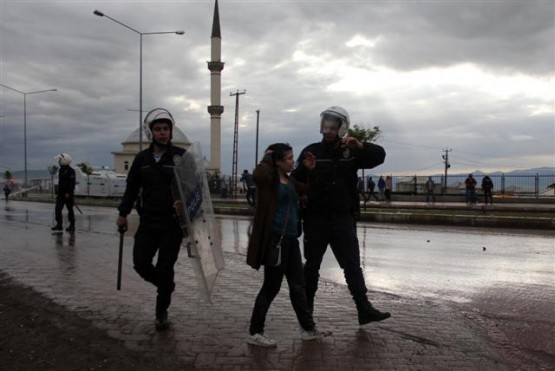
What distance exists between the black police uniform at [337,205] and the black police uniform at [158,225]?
43.1 inches

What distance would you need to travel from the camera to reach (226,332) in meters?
4.89

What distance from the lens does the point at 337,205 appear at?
4.87m

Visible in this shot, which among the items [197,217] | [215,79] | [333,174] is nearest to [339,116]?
[333,174]

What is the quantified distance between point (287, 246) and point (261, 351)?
0.83m

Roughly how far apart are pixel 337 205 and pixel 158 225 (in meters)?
1.53

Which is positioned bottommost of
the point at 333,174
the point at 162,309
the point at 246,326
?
the point at 246,326

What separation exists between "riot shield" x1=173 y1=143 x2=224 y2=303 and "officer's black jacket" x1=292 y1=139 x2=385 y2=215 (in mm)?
818

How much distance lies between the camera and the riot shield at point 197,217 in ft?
15.5

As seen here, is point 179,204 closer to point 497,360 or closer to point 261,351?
point 261,351

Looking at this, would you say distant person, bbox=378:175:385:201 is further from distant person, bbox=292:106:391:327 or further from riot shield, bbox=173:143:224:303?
riot shield, bbox=173:143:224:303

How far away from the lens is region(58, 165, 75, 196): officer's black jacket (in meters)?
12.7

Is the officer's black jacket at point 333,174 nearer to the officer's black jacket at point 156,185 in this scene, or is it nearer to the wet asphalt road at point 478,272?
the officer's black jacket at point 156,185

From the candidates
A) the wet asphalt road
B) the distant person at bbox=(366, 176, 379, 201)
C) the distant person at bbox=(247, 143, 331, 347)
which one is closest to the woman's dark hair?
the distant person at bbox=(247, 143, 331, 347)

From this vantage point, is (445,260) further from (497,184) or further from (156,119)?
(497,184)
